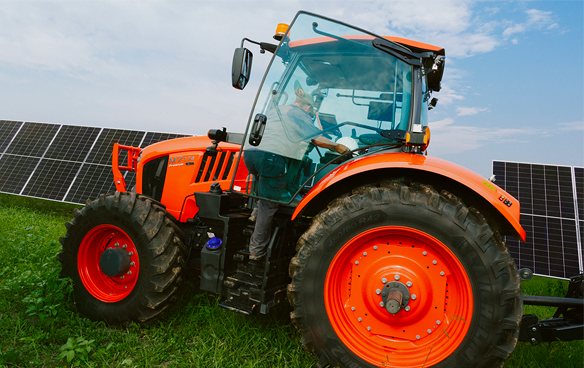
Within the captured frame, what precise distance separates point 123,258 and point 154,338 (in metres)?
0.80

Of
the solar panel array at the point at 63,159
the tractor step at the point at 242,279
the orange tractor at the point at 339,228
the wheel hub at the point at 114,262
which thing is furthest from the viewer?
the solar panel array at the point at 63,159

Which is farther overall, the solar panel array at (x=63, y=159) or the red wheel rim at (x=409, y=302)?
the solar panel array at (x=63, y=159)

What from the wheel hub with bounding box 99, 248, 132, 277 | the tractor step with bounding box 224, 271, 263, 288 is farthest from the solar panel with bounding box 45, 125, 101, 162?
the tractor step with bounding box 224, 271, 263, 288

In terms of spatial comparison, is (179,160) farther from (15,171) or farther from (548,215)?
(15,171)

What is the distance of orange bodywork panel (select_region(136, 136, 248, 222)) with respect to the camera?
3744 mm

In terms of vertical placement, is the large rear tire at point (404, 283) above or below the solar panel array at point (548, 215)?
below

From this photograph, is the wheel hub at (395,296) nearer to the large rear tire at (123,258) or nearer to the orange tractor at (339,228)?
the orange tractor at (339,228)

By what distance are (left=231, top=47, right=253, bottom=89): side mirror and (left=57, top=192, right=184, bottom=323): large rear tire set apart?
4.66 ft

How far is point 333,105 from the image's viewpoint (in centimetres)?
283

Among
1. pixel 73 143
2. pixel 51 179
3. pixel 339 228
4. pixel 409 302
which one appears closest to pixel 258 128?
pixel 339 228

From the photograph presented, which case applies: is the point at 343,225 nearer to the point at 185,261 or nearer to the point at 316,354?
the point at 316,354

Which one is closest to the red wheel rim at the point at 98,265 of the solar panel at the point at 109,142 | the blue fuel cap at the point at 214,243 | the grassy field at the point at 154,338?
the grassy field at the point at 154,338

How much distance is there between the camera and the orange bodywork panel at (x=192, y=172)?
12.3ft

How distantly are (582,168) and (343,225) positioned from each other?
736cm
